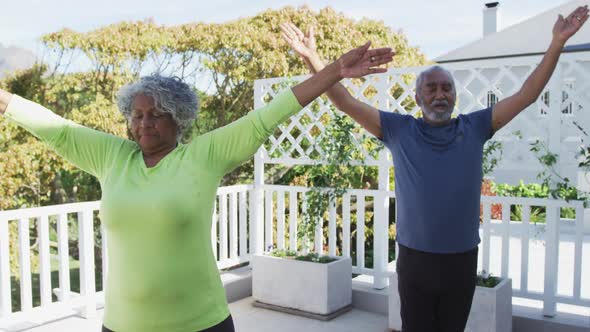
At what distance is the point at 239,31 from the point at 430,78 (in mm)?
5883

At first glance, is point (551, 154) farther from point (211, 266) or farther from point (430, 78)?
point (211, 266)

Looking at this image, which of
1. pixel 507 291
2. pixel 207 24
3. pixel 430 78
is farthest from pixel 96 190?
pixel 430 78

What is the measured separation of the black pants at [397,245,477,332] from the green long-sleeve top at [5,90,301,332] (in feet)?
2.61

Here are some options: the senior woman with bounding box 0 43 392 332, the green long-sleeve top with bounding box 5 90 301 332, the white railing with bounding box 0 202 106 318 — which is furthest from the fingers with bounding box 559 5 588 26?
the white railing with bounding box 0 202 106 318

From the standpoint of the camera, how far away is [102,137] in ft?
5.01

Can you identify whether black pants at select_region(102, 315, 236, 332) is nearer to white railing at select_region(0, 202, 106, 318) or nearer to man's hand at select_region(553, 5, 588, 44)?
man's hand at select_region(553, 5, 588, 44)

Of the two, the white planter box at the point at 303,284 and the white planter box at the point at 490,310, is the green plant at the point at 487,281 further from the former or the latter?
the white planter box at the point at 303,284

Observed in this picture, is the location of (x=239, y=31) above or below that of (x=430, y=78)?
above

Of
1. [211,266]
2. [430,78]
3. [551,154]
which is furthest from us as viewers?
[551,154]

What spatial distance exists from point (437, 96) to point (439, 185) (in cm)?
34

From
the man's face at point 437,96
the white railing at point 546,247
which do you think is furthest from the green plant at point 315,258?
the man's face at point 437,96

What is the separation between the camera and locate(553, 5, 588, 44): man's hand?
200cm

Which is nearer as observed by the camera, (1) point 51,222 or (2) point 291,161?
(2) point 291,161

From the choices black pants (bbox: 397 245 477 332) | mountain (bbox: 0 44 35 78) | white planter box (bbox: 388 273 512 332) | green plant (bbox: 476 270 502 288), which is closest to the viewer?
black pants (bbox: 397 245 477 332)
